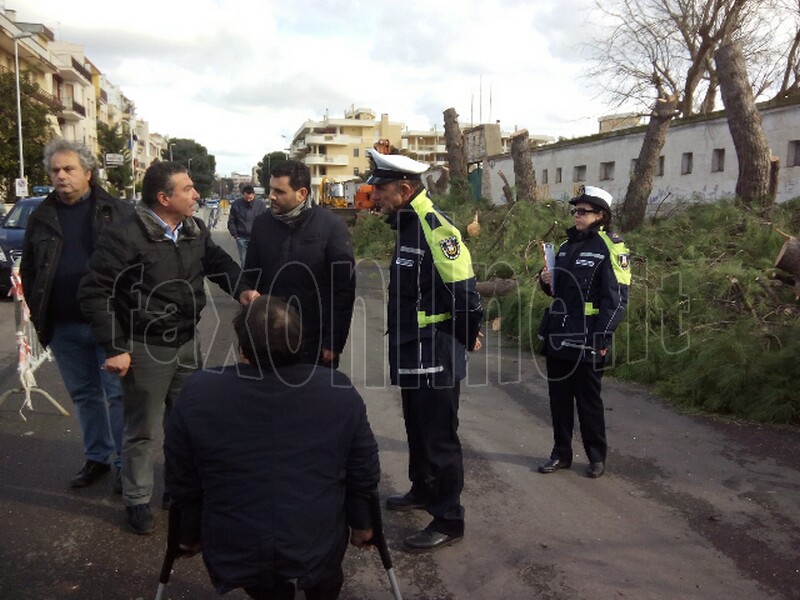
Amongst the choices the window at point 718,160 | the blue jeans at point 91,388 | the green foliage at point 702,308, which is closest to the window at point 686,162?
the window at point 718,160

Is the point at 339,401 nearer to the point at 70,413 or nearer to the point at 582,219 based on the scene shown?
the point at 582,219

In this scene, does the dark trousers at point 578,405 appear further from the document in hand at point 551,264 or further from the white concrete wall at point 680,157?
the white concrete wall at point 680,157

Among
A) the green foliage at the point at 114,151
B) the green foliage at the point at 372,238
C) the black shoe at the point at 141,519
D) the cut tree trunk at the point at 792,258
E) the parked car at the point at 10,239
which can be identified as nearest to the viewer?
the black shoe at the point at 141,519

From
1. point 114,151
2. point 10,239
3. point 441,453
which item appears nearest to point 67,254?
point 441,453

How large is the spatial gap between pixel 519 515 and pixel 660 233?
27.3ft

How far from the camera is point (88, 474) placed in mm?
4664

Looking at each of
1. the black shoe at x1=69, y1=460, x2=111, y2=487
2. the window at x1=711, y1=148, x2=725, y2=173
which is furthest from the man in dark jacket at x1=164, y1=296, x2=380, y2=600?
the window at x1=711, y1=148, x2=725, y2=173

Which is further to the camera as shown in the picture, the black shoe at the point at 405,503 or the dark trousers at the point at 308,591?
the black shoe at the point at 405,503

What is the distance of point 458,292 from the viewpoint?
3779mm

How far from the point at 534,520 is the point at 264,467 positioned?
2.45 m

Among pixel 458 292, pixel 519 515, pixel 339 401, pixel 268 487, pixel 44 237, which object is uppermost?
pixel 44 237

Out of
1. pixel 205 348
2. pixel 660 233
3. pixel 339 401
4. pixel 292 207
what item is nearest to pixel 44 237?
pixel 292 207

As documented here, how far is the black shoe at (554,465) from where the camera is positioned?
505 cm

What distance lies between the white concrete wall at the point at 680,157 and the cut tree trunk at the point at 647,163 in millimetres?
1393
